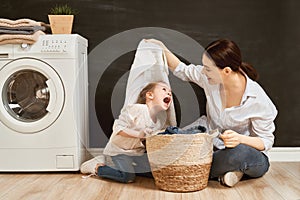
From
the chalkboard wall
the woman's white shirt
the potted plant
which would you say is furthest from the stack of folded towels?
the woman's white shirt

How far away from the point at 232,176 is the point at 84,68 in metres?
1.21

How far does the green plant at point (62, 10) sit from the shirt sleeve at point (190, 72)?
784 millimetres

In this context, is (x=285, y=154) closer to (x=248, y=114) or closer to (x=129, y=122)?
(x=248, y=114)

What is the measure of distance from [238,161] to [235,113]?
0.34 meters

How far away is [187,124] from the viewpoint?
3.32 metres

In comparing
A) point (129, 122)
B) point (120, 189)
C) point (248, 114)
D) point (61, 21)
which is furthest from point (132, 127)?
point (61, 21)

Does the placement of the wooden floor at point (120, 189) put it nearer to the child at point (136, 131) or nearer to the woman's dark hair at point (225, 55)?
the child at point (136, 131)

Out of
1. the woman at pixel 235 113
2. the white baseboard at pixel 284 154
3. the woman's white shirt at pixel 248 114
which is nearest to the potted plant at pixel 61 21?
the woman at pixel 235 113

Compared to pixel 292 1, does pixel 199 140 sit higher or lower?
Answer: lower

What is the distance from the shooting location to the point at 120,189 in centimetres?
266

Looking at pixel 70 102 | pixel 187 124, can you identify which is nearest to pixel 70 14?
pixel 70 102

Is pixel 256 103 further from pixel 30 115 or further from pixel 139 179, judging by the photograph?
pixel 30 115

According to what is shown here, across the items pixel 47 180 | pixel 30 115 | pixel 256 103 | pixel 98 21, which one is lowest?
pixel 47 180

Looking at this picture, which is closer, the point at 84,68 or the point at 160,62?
the point at 160,62
